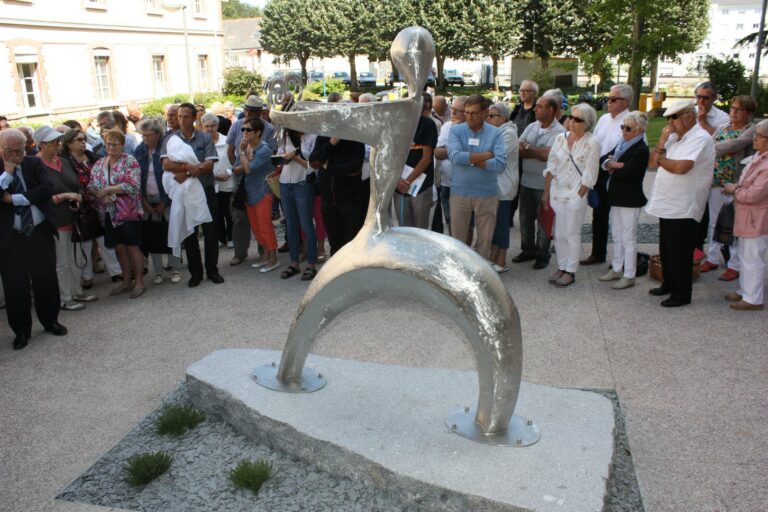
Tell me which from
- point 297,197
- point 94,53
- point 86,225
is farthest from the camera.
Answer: point 94,53

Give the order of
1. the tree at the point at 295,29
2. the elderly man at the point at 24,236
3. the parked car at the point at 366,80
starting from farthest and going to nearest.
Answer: the parked car at the point at 366,80 < the tree at the point at 295,29 < the elderly man at the point at 24,236

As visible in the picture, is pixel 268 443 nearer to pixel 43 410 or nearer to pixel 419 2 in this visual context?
pixel 43 410

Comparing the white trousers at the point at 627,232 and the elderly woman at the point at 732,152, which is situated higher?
the elderly woman at the point at 732,152

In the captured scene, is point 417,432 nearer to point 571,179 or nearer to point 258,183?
point 571,179

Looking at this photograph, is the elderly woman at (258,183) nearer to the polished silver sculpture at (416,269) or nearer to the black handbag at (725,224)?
the polished silver sculpture at (416,269)

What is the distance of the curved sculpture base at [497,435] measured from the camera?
11.5 ft

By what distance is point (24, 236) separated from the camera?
5.48 metres

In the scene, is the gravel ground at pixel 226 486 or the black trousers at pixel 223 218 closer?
the gravel ground at pixel 226 486

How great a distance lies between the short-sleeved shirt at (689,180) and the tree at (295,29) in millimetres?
40274

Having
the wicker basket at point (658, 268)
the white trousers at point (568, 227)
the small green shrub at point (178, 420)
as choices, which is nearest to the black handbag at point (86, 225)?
the small green shrub at point (178, 420)

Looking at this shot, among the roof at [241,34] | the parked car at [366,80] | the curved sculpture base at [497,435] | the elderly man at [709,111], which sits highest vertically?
the roof at [241,34]

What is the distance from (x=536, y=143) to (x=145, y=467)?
5.16 m

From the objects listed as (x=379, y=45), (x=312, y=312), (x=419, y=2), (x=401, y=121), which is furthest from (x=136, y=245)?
(x=379, y=45)

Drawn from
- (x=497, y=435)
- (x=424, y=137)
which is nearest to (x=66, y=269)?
(x=424, y=137)
